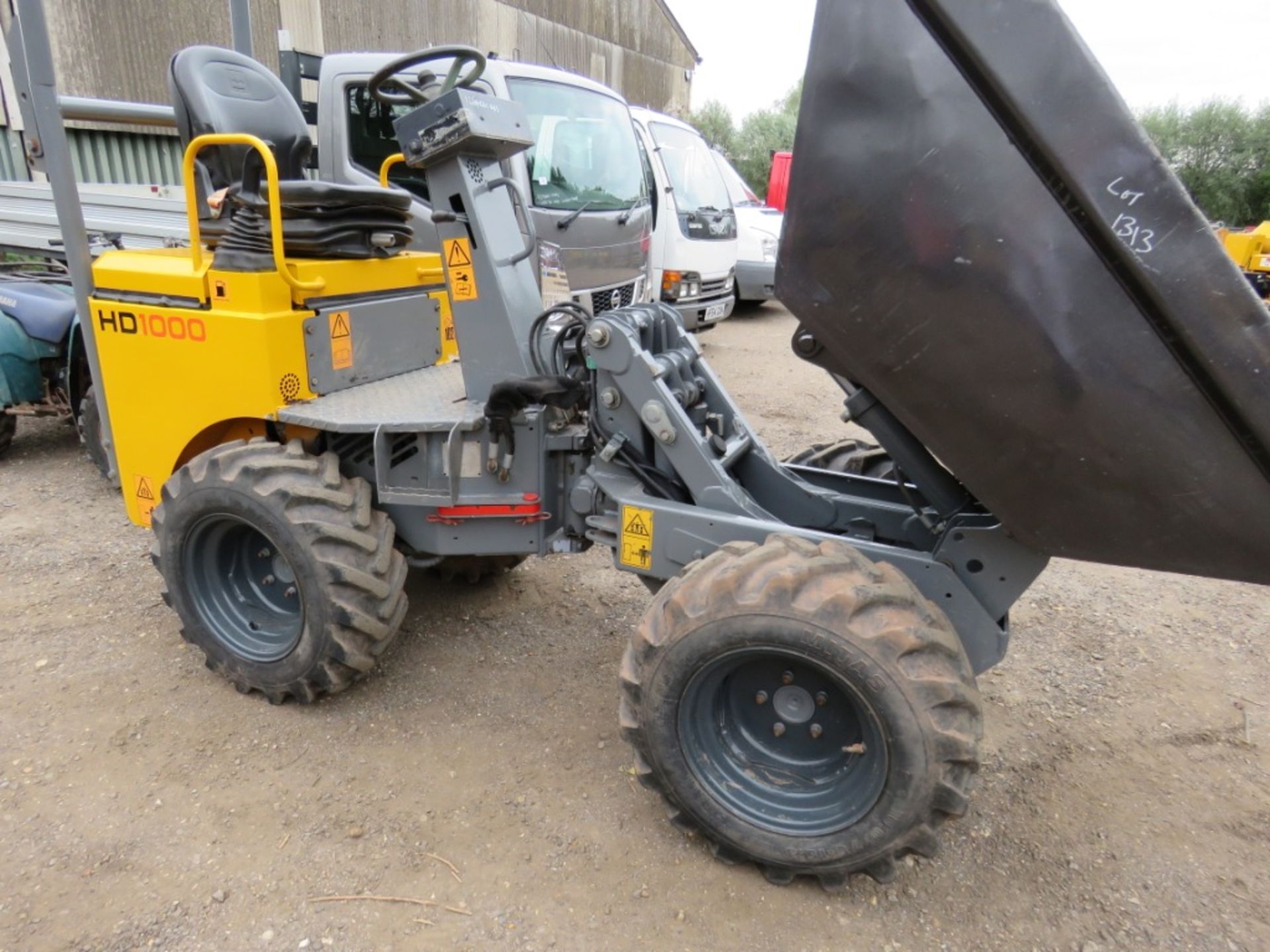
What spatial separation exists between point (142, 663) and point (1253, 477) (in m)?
3.52

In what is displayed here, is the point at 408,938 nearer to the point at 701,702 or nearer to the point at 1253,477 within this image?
the point at 701,702

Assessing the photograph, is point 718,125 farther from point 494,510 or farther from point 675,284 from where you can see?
point 494,510

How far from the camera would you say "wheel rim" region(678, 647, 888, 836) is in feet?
7.43

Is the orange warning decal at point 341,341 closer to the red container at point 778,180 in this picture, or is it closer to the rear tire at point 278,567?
the rear tire at point 278,567

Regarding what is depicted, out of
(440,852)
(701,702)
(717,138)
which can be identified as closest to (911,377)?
(701,702)

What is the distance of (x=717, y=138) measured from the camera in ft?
98.1

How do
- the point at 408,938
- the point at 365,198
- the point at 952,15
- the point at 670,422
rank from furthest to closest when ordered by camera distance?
the point at 365,198
the point at 670,422
the point at 408,938
the point at 952,15

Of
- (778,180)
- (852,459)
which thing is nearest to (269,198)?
(852,459)

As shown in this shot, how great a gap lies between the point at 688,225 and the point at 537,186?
9.54ft

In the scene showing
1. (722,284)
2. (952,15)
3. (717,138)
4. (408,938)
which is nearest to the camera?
(952,15)

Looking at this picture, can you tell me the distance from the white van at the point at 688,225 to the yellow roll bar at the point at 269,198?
5162mm

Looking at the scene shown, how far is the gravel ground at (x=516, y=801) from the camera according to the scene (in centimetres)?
223

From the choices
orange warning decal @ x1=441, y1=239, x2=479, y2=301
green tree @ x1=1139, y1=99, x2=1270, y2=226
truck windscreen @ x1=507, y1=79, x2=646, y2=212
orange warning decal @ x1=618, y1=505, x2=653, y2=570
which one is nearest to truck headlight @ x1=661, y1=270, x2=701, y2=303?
truck windscreen @ x1=507, y1=79, x2=646, y2=212

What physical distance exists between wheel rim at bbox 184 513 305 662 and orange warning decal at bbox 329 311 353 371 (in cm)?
64
